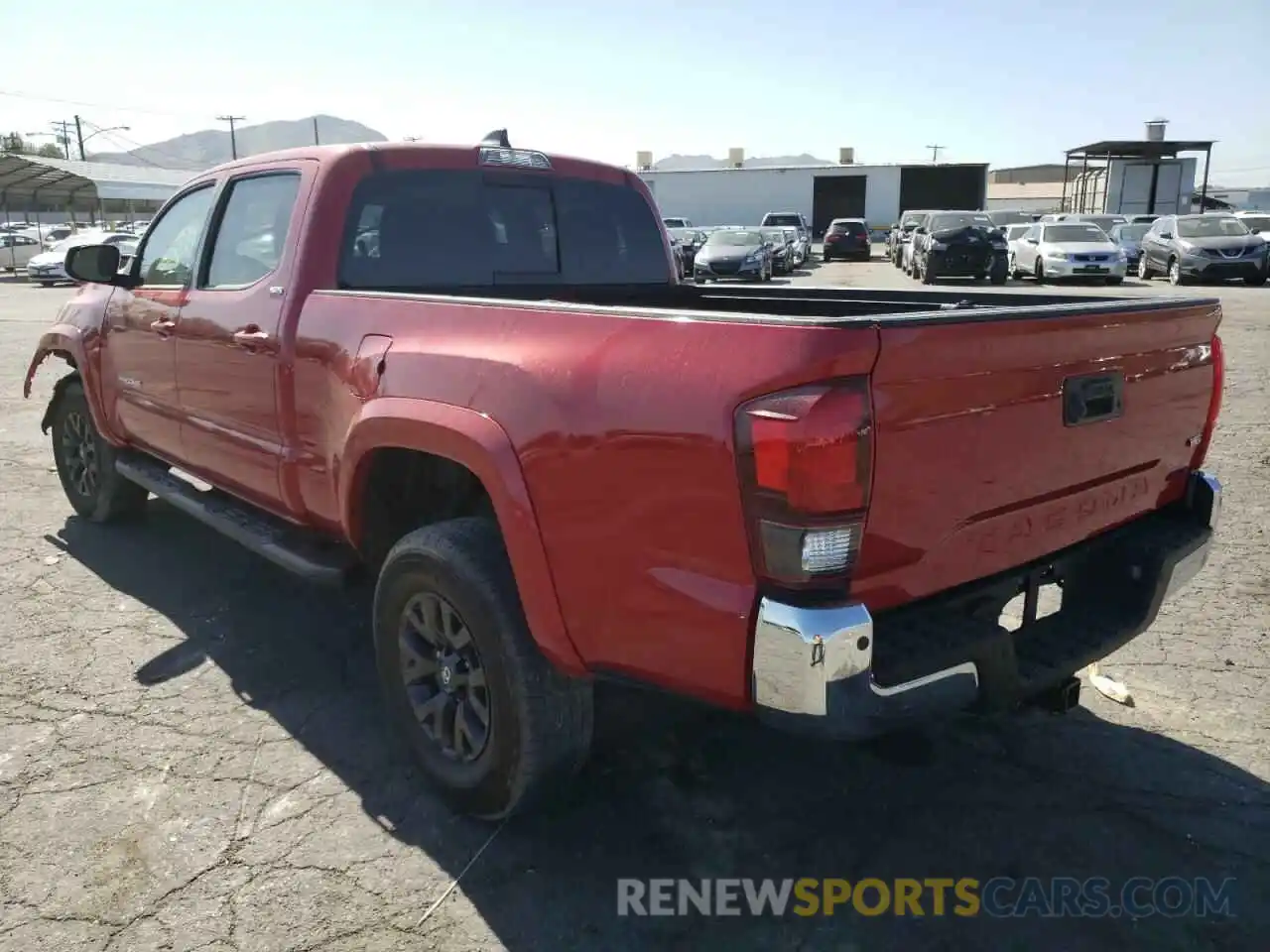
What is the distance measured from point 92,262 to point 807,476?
424cm

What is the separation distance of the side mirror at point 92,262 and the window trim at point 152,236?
0.60ft

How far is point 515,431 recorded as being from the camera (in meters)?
2.52

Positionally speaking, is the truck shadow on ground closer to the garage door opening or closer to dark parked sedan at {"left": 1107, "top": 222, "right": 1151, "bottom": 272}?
dark parked sedan at {"left": 1107, "top": 222, "right": 1151, "bottom": 272}

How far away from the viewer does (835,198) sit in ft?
198

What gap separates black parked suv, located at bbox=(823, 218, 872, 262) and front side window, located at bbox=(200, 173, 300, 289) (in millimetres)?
35133

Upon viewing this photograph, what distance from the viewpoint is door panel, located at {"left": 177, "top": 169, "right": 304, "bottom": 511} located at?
12.2ft

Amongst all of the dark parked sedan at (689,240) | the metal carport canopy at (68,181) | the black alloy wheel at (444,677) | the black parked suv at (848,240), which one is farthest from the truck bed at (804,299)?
the black parked suv at (848,240)

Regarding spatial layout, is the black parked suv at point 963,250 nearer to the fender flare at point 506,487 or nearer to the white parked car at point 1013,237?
the white parked car at point 1013,237

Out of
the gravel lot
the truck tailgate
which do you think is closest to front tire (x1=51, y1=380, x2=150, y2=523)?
the gravel lot

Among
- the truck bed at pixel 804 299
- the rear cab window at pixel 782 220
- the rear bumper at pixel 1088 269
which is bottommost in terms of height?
the rear bumper at pixel 1088 269

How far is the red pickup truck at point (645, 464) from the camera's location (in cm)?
206

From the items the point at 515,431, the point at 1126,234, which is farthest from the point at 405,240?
the point at 1126,234

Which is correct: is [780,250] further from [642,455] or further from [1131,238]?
[642,455]

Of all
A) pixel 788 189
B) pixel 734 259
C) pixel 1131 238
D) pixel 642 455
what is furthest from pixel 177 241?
pixel 788 189
